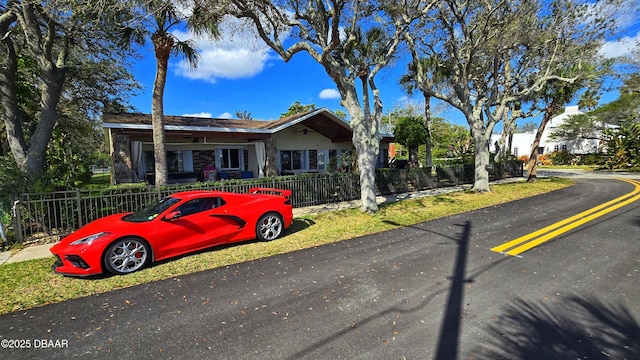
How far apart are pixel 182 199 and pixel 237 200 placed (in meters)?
1.16

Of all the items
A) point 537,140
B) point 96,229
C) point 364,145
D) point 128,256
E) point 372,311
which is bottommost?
point 372,311

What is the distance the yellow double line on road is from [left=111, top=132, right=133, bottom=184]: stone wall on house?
42.3ft

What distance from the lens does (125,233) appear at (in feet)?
16.6

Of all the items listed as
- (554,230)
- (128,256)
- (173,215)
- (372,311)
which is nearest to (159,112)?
(173,215)

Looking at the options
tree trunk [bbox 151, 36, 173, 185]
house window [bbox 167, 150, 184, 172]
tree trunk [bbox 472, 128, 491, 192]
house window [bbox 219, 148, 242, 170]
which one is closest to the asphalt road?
tree trunk [bbox 151, 36, 173, 185]

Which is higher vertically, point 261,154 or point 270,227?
point 261,154

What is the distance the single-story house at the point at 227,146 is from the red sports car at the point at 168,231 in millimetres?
7289

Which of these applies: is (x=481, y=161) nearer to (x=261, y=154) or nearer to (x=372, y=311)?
(x=261, y=154)

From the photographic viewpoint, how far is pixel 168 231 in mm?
5531

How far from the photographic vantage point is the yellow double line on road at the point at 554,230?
5759 millimetres

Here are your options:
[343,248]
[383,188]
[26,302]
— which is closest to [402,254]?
[343,248]

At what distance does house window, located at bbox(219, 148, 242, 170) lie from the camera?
56.5ft

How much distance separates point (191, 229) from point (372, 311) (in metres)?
3.95

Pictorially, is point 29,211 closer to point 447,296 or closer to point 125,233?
point 125,233
